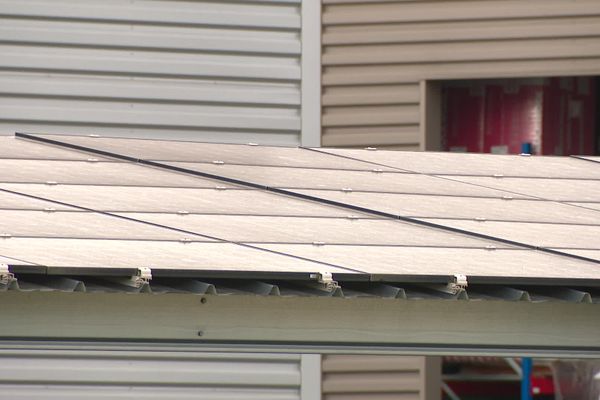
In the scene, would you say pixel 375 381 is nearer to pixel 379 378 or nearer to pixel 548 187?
pixel 379 378

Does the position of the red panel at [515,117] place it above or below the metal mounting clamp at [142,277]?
above

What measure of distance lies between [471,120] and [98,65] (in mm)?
3127

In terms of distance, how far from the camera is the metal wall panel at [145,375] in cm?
950

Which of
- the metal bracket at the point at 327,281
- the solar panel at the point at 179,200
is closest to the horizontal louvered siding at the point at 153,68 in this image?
the solar panel at the point at 179,200

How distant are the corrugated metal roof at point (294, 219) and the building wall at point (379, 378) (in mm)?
3153

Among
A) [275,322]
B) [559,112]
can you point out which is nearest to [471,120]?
[559,112]

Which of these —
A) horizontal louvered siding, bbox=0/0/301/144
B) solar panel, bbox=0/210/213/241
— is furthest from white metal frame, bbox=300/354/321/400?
solar panel, bbox=0/210/213/241

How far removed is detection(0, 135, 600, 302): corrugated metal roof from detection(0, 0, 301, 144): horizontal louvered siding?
10.3ft

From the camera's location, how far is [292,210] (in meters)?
5.57

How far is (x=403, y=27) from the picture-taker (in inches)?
389

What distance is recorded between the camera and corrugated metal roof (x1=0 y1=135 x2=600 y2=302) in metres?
4.64

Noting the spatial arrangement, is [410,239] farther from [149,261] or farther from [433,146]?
A: [433,146]

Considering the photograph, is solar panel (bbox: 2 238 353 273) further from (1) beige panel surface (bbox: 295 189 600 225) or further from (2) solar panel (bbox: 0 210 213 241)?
(1) beige panel surface (bbox: 295 189 600 225)

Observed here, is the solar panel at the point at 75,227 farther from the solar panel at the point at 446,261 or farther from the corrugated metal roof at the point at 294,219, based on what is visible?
the solar panel at the point at 446,261
